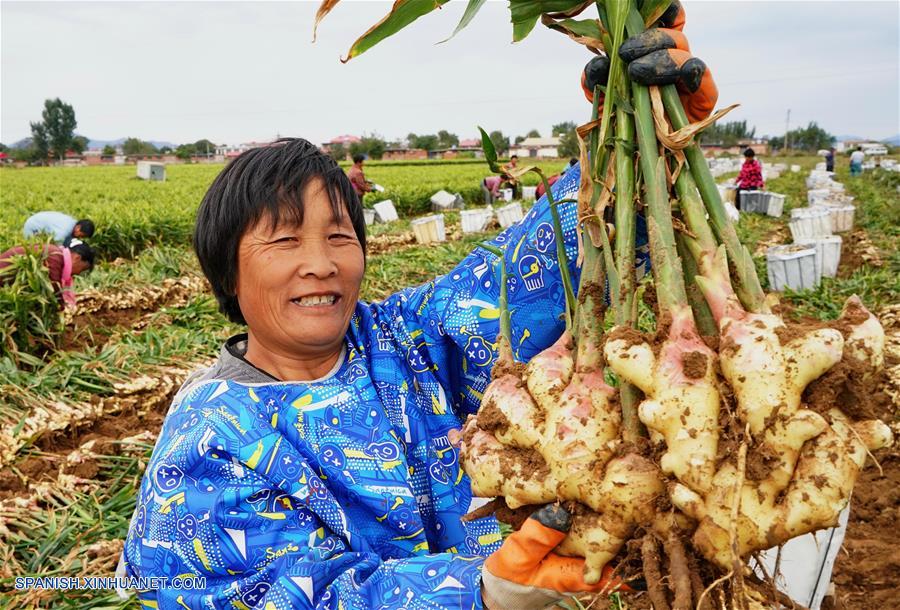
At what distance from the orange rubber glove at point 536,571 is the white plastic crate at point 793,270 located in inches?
203

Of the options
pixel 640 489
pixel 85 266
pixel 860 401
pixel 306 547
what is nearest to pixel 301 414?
pixel 306 547

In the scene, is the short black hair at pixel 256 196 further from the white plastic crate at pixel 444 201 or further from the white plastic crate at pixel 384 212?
the white plastic crate at pixel 444 201

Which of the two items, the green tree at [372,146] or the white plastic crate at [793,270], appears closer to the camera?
the white plastic crate at [793,270]

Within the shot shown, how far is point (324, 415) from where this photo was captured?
4.41 ft

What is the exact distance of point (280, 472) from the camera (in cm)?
120

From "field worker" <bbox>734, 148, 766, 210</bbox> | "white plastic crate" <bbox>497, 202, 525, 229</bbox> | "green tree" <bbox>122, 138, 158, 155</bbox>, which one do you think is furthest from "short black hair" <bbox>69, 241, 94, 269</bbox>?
"green tree" <bbox>122, 138, 158, 155</bbox>

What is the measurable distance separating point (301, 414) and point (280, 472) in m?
0.14

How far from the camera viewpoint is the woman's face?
1.35m

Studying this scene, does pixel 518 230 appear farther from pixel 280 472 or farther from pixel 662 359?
pixel 280 472

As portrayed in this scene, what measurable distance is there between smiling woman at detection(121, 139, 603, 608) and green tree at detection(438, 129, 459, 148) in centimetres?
5004

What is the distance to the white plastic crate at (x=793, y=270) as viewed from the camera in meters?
5.57

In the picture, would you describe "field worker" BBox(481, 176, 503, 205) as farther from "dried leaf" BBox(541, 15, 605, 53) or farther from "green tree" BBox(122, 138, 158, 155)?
"green tree" BBox(122, 138, 158, 155)

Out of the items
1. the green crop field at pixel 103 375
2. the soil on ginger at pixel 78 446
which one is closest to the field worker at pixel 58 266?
the green crop field at pixel 103 375

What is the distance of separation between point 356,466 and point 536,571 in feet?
1.33
